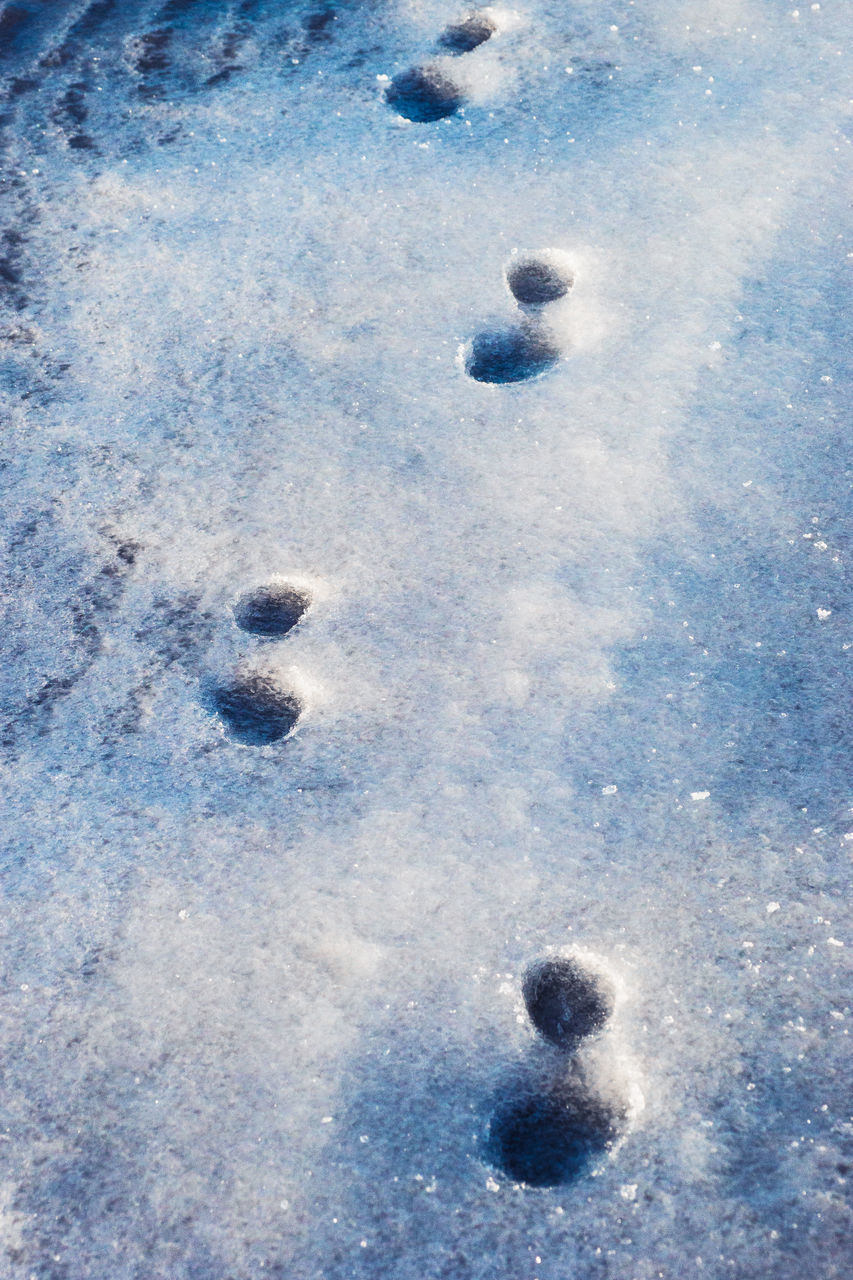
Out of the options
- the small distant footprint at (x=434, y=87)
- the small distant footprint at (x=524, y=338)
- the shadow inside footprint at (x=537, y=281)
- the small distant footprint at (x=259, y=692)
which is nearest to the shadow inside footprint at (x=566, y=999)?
the small distant footprint at (x=259, y=692)

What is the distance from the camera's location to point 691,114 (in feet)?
7.54

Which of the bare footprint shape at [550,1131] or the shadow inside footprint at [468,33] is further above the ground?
the shadow inside footprint at [468,33]

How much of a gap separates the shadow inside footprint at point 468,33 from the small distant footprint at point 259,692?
1.56m

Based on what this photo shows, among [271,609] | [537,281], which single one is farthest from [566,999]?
[537,281]

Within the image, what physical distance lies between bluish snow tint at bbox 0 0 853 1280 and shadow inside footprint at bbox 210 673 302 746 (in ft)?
0.04

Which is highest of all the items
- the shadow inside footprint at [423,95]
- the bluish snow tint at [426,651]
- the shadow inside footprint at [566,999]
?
the shadow inside footprint at [423,95]

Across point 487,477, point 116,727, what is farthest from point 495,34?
point 116,727

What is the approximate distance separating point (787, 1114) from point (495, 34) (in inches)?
94.5

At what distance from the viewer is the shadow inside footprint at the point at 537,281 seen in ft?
6.84

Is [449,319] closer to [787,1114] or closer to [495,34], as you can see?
[495,34]

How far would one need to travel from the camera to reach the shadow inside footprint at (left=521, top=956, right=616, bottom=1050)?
4.45 feet

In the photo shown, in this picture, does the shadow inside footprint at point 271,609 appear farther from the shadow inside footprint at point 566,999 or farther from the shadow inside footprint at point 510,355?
the shadow inside footprint at point 566,999

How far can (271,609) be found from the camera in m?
1.77

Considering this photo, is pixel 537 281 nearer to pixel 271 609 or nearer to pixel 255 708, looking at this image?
pixel 271 609
